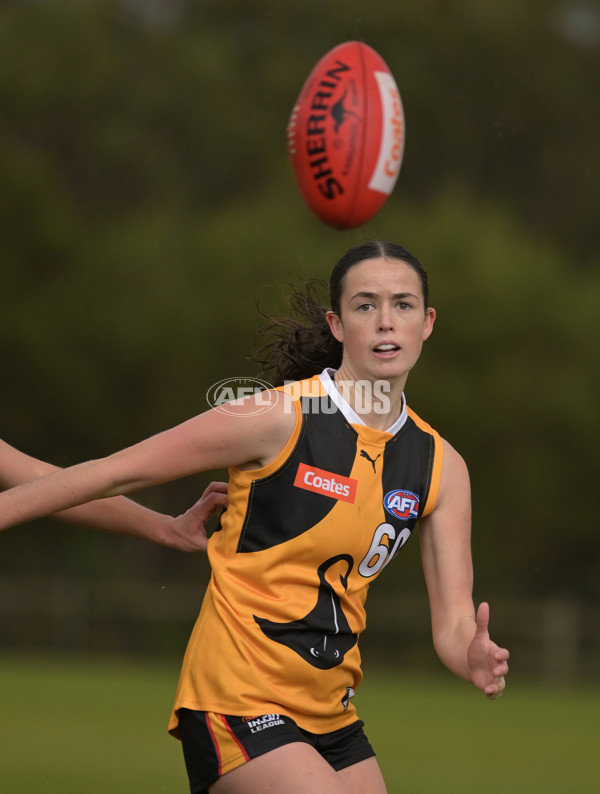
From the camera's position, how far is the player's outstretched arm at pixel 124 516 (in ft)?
11.2

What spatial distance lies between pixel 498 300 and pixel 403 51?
22.7ft

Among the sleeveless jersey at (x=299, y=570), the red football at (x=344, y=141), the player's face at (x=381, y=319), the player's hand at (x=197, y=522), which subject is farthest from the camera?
the red football at (x=344, y=141)

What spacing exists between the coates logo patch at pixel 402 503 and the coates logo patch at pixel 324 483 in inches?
4.1

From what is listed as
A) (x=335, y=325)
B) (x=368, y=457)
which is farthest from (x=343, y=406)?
(x=335, y=325)

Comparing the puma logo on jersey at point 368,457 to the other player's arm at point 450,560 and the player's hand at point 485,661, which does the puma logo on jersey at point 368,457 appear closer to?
the other player's arm at point 450,560

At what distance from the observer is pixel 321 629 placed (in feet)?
9.94

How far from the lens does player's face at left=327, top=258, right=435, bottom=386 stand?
3.08 meters

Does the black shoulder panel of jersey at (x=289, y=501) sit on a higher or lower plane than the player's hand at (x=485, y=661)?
higher

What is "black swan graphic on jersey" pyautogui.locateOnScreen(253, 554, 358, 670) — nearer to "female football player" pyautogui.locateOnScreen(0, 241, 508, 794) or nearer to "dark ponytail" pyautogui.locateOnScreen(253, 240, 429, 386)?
"female football player" pyautogui.locateOnScreen(0, 241, 508, 794)

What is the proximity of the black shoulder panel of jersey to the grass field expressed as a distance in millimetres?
4127

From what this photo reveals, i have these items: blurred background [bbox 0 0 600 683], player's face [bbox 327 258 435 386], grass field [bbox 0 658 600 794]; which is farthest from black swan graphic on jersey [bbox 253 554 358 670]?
blurred background [bbox 0 0 600 683]

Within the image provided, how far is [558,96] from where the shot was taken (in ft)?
78.7

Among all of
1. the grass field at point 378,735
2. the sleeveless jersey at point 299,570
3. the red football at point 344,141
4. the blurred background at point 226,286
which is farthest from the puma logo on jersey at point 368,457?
the blurred background at point 226,286

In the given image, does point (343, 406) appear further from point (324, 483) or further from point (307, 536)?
point (307, 536)
